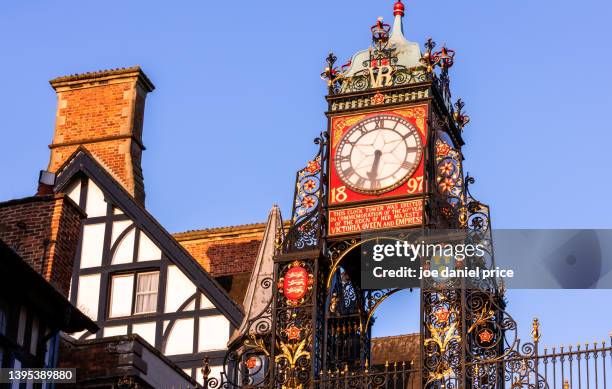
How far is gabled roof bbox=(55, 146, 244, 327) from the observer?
2652 cm

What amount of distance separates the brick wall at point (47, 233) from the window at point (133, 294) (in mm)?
2655

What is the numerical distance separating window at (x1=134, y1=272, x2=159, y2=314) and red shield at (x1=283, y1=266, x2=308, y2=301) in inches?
210

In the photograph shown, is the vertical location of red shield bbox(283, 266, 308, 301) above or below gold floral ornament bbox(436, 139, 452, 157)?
below

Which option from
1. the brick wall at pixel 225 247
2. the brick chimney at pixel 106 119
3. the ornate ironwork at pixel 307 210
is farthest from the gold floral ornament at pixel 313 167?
the brick chimney at pixel 106 119

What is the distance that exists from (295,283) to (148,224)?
6003 millimetres

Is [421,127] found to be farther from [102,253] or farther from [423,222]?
[102,253]

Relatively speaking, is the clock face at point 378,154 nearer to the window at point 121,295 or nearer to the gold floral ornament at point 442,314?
the gold floral ornament at point 442,314

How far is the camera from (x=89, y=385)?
74.8 feet

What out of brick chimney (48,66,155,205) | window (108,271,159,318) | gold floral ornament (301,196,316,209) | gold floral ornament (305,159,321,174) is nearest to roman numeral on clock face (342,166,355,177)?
gold floral ornament (305,159,321,174)

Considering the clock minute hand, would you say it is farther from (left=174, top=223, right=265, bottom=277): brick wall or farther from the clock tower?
(left=174, top=223, right=265, bottom=277): brick wall

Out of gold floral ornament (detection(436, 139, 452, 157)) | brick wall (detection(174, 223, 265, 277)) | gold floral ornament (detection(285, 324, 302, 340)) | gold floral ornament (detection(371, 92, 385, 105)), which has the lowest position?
gold floral ornament (detection(285, 324, 302, 340))

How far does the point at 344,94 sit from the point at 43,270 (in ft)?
14.5

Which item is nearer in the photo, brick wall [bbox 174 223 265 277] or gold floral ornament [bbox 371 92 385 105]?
gold floral ornament [bbox 371 92 385 105]
